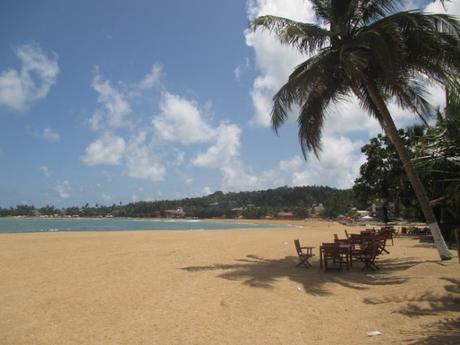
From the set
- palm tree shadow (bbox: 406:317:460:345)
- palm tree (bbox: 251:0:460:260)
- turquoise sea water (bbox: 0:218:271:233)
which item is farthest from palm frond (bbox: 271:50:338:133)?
turquoise sea water (bbox: 0:218:271:233)

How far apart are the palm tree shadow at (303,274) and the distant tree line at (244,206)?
88890 mm

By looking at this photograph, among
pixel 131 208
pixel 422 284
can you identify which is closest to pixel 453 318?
pixel 422 284

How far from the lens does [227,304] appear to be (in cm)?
749

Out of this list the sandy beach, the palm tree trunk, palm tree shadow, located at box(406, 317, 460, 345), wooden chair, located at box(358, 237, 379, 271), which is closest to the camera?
palm tree shadow, located at box(406, 317, 460, 345)

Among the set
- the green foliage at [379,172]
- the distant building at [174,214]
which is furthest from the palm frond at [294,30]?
the distant building at [174,214]

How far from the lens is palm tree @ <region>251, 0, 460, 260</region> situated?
1018 cm

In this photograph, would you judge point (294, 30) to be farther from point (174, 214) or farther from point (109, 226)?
point (174, 214)

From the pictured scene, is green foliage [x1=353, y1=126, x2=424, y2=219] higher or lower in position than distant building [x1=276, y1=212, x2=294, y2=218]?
higher

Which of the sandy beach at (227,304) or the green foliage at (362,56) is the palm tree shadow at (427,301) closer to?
the sandy beach at (227,304)

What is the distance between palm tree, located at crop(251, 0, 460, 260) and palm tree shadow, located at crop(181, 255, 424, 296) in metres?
1.97

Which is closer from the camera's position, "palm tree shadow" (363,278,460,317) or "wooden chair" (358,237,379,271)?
"palm tree shadow" (363,278,460,317)

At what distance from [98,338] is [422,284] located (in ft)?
20.7

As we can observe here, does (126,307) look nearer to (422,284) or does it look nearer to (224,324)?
(224,324)

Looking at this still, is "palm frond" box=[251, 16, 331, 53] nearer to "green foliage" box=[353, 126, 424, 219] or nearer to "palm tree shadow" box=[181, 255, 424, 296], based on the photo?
"palm tree shadow" box=[181, 255, 424, 296]
